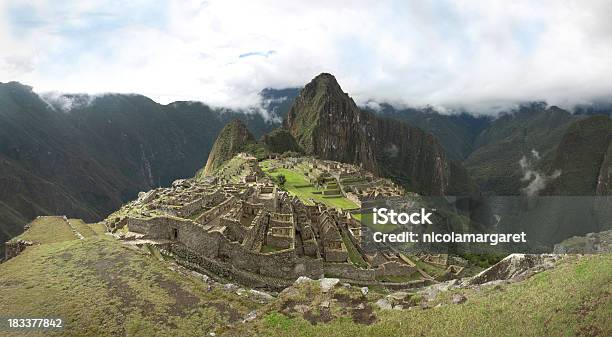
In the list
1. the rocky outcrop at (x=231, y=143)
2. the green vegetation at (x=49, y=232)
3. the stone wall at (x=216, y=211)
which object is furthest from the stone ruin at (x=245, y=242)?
the rocky outcrop at (x=231, y=143)

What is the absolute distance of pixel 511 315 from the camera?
496 inches

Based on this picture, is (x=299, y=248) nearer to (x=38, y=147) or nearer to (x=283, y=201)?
(x=283, y=201)

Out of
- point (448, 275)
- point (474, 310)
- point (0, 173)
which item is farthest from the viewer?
point (0, 173)

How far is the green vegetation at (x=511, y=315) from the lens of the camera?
38.5 ft

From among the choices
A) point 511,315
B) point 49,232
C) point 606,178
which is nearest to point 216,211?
point 49,232

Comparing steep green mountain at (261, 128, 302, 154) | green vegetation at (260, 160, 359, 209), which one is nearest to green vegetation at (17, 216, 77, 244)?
green vegetation at (260, 160, 359, 209)

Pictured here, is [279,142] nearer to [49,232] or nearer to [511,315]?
[49,232]

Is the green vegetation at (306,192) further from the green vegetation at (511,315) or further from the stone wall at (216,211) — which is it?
the green vegetation at (511,315)

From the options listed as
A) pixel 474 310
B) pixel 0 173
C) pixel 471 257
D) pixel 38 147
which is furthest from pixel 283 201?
pixel 38 147

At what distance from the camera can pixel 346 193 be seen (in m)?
73.0

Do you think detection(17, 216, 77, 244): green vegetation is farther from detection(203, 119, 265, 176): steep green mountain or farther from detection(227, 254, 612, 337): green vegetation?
detection(203, 119, 265, 176): steep green mountain

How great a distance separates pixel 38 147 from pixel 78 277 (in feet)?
695

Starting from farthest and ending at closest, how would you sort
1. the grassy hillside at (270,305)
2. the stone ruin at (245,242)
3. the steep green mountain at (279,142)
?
1. the steep green mountain at (279,142)
2. the stone ruin at (245,242)
3. the grassy hillside at (270,305)

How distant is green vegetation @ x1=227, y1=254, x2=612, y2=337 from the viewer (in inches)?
462
